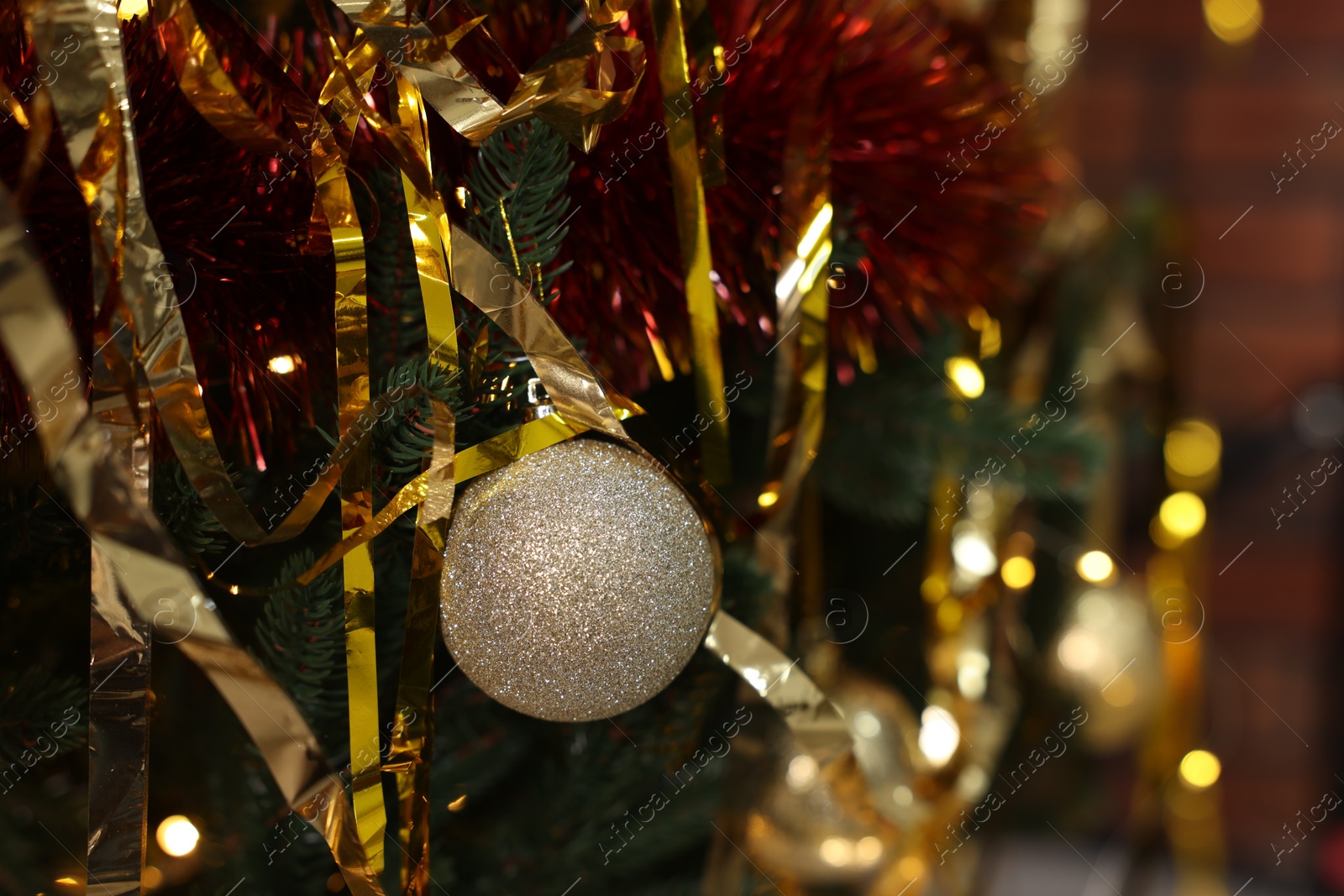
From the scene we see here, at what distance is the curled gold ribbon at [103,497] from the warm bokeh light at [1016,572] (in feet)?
1.34

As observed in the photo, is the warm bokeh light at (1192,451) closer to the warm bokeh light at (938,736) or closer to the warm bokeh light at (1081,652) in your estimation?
the warm bokeh light at (1081,652)

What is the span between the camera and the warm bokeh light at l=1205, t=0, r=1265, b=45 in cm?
85

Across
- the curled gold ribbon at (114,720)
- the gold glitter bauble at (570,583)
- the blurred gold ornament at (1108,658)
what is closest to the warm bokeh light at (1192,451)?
the blurred gold ornament at (1108,658)

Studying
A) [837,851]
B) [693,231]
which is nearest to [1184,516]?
[837,851]

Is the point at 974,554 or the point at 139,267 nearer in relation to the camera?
the point at 139,267

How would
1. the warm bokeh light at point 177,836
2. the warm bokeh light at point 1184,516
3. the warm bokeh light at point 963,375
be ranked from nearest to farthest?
the warm bokeh light at point 177,836
the warm bokeh light at point 963,375
the warm bokeh light at point 1184,516

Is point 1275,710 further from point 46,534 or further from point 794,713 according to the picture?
point 46,534

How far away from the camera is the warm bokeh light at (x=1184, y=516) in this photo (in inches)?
24.5

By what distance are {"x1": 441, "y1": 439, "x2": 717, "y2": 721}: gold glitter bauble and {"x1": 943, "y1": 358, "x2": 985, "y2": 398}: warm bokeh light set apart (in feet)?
0.72

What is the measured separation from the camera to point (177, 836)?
0.30 meters

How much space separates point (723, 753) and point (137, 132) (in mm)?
279

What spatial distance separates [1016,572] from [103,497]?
0.46m

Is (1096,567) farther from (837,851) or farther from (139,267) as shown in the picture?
(139,267)

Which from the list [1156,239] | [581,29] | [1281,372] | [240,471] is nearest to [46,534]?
[240,471]
